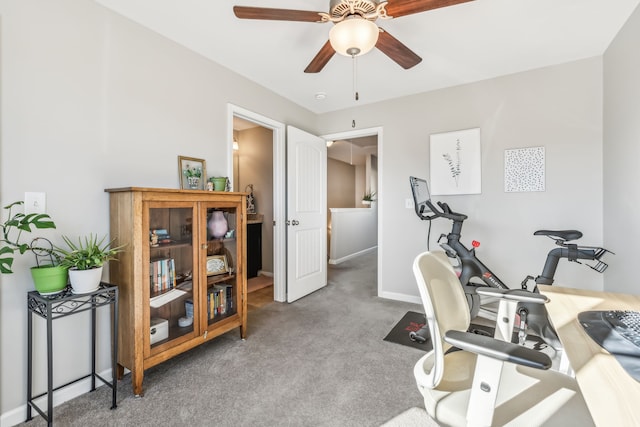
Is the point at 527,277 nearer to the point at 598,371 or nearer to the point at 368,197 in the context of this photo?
the point at 598,371

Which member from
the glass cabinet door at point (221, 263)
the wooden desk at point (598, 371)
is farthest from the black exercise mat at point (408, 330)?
the glass cabinet door at point (221, 263)

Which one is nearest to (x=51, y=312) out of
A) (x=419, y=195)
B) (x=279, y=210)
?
(x=279, y=210)

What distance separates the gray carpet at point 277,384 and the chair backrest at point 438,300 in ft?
2.52

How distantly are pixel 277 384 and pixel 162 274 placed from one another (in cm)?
106

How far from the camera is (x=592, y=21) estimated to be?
2070 millimetres

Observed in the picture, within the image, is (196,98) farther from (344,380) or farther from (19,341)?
(344,380)

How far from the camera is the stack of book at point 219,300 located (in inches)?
88.3

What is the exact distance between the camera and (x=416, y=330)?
260cm

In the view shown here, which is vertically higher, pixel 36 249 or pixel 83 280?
pixel 36 249

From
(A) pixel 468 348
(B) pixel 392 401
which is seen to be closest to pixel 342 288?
(B) pixel 392 401

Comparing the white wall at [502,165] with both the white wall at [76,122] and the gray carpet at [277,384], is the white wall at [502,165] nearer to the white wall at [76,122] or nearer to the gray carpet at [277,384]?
the gray carpet at [277,384]

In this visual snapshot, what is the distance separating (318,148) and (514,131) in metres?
2.21

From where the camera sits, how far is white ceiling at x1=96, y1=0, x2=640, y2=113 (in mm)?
1928

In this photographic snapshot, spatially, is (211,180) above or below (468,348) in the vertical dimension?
above
